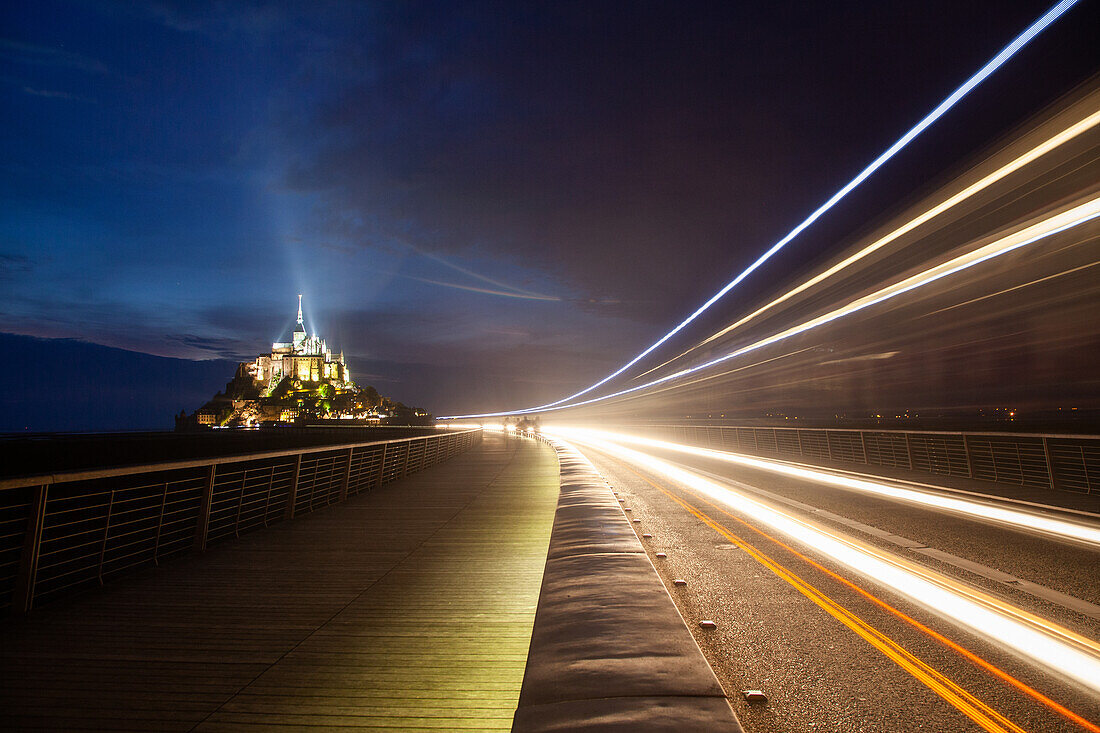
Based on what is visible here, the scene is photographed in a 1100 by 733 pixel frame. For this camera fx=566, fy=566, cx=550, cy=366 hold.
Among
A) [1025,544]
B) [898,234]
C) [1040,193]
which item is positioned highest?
[898,234]

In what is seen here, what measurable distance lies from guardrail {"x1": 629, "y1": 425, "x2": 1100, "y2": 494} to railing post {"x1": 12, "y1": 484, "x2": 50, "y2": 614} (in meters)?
17.9

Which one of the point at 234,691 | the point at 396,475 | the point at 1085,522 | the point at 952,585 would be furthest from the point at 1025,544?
the point at 396,475

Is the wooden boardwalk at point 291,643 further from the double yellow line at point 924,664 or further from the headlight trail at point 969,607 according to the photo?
the headlight trail at point 969,607

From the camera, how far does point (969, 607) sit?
Result: 5723 millimetres

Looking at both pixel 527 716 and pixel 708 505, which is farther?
pixel 708 505

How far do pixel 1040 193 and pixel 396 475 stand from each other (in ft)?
64.1

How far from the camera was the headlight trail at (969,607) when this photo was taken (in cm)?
450

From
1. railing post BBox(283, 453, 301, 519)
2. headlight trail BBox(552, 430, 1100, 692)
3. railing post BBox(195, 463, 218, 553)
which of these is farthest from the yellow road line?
railing post BBox(283, 453, 301, 519)

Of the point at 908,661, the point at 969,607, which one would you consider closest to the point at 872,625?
the point at 908,661

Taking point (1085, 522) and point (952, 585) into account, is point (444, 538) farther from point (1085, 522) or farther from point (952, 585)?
point (1085, 522)

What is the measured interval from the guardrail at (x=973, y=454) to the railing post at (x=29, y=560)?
17.9 m

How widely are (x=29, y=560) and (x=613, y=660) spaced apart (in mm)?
5964

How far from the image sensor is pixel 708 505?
13375 mm

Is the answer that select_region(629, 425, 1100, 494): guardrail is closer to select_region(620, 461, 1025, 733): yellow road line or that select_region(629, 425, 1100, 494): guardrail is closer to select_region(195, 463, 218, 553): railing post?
select_region(620, 461, 1025, 733): yellow road line
